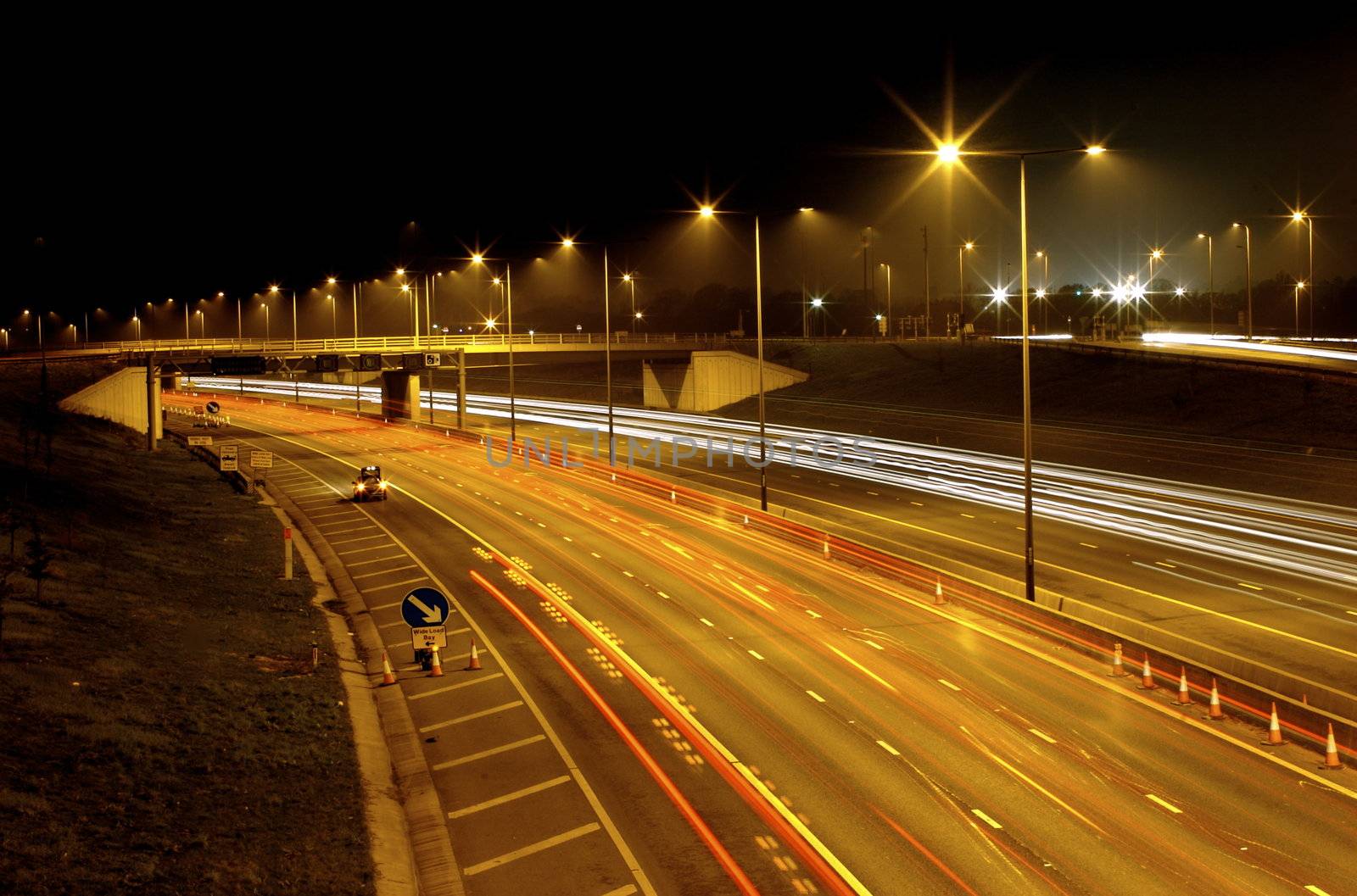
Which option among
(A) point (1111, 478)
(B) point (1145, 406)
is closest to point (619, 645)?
(A) point (1111, 478)

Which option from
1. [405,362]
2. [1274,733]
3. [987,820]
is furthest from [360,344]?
[987,820]

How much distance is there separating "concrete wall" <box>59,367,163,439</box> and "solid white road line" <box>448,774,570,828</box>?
195ft

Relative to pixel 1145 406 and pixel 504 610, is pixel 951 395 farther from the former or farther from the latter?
pixel 504 610

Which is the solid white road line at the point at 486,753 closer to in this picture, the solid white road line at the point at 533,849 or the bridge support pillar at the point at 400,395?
the solid white road line at the point at 533,849

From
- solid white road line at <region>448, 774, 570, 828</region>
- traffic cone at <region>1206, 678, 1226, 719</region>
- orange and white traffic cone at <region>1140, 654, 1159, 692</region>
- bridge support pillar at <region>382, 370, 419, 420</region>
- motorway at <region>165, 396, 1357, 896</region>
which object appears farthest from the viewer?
bridge support pillar at <region>382, 370, 419, 420</region>

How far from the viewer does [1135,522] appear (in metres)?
35.9

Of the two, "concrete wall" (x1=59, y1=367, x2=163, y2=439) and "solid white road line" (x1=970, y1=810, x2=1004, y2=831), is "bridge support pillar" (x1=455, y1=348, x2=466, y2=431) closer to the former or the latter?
"concrete wall" (x1=59, y1=367, x2=163, y2=439)

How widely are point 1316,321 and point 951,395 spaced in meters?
69.7

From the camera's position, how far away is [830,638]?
21656mm

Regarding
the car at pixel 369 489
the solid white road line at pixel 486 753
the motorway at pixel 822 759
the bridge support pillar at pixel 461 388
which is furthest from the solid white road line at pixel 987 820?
the bridge support pillar at pixel 461 388

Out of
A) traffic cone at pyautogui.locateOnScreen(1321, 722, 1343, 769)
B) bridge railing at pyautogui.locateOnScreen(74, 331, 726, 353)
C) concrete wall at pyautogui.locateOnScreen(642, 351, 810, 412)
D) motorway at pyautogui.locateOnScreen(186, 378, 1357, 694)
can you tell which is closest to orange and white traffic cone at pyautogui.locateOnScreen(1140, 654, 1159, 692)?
motorway at pyautogui.locateOnScreen(186, 378, 1357, 694)

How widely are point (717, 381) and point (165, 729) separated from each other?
7337cm

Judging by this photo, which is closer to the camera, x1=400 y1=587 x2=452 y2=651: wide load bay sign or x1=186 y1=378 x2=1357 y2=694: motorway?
x1=400 y1=587 x2=452 y2=651: wide load bay sign

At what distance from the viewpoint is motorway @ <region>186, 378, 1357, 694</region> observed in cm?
2352
